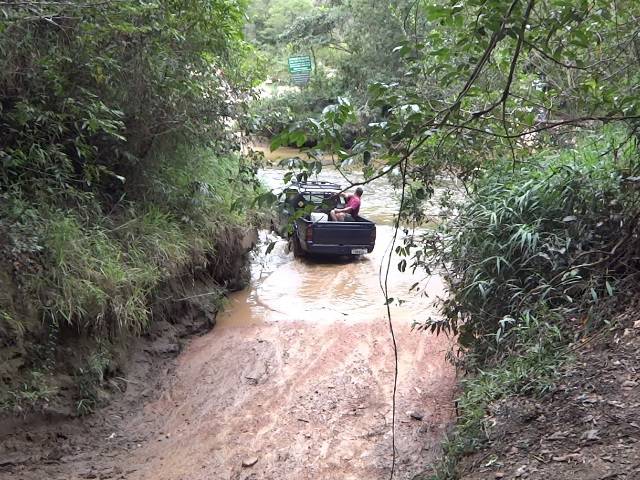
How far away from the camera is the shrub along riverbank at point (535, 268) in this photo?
414cm

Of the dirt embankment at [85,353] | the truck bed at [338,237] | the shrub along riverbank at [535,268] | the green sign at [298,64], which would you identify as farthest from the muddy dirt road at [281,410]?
the green sign at [298,64]

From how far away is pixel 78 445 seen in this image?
5.68 meters

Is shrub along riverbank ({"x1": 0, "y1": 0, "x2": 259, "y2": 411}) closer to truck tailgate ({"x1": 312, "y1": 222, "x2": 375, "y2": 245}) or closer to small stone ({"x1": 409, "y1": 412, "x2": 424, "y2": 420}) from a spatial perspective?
small stone ({"x1": 409, "y1": 412, "x2": 424, "y2": 420})

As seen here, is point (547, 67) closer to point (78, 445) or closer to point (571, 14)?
point (571, 14)

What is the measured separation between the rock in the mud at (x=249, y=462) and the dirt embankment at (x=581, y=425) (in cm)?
229

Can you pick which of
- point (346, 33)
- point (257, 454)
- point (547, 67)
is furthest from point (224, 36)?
point (346, 33)

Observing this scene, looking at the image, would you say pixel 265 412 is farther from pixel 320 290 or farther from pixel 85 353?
pixel 320 290

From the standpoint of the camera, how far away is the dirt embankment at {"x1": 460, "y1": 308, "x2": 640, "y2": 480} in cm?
314

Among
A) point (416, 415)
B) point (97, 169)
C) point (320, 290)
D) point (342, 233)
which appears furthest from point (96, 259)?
point (342, 233)

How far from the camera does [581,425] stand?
3461mm

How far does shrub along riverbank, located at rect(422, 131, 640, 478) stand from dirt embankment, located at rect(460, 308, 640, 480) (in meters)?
0.10

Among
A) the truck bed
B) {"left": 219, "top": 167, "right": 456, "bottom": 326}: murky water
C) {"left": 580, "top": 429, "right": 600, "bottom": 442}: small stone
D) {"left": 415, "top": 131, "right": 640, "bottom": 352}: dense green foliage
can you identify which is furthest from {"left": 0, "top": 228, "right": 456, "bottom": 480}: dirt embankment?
the truck bed

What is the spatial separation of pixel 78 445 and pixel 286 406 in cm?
208

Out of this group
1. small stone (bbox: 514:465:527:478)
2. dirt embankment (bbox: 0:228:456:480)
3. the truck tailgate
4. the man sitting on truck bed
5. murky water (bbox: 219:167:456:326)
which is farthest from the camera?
the man sitting on truck bed
